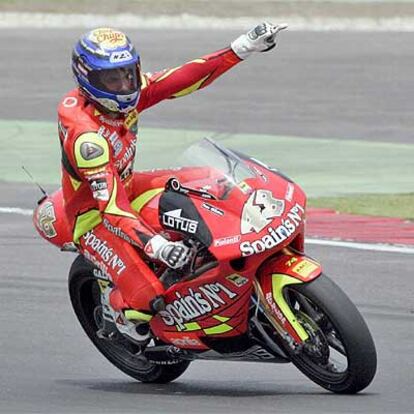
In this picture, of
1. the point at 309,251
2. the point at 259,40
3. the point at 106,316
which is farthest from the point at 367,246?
the point at 259,40

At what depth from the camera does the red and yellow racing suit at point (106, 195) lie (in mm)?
7312

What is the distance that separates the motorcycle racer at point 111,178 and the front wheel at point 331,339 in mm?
603

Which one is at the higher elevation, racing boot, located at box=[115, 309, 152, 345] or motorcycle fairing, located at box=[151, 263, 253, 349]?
motorcycle fairing, located at box=[151, 263, 253, 349]

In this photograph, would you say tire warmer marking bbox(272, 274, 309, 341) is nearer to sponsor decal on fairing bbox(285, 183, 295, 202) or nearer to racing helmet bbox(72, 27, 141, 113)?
sponsor decal on fairing bbox(285, 183, 295, 202)

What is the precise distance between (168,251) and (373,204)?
19.6 feet

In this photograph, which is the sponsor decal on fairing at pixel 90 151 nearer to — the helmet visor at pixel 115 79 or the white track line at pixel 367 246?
the helmet visor at pixel 115 79

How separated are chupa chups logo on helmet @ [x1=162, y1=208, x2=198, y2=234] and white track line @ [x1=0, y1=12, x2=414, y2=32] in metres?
17.1

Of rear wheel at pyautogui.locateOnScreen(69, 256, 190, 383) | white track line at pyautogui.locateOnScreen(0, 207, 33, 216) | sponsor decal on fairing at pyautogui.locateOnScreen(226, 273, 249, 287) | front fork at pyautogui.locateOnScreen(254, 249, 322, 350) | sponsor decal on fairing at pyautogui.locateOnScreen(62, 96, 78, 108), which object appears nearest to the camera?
front fork at pyautogui.locateOnScreen(254, 249, 322, 350)

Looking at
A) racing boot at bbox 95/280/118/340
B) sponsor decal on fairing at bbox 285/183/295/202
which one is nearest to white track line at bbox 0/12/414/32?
racing boot at bbox 95/280/118/340

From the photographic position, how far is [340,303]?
700 cm

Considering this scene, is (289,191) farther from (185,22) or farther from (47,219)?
(185,22)

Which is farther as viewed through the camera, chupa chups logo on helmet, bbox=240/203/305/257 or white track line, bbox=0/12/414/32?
white track line, bbox=0/12/414/32

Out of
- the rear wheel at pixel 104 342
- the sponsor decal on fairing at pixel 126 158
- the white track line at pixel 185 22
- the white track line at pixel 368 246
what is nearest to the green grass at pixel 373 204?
the white track line at pixel 368 246

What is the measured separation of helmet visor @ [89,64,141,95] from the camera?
24.4 feet
